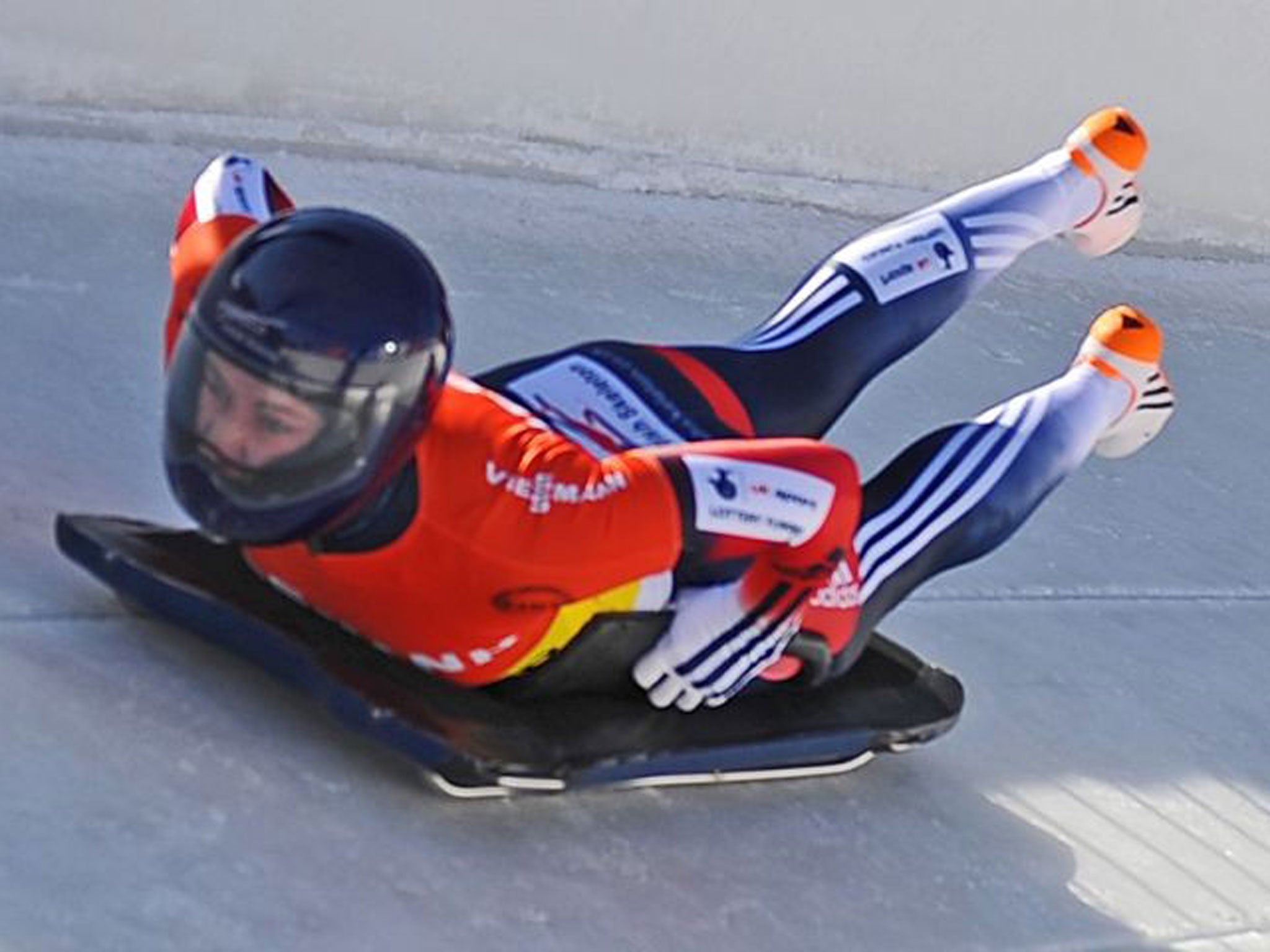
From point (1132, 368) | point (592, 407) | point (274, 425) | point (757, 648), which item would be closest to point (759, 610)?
point (757, 648)

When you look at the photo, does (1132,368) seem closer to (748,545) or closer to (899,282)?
(899,282)

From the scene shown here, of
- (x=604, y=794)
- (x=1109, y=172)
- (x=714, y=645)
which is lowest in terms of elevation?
(x=604, y=794)

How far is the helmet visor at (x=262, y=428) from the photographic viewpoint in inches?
81.9

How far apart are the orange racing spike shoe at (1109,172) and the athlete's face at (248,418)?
1.33 metres

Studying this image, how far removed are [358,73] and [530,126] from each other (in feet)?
1.05

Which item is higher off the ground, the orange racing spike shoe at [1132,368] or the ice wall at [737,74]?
the orange racing spike shoe at [1132,368]

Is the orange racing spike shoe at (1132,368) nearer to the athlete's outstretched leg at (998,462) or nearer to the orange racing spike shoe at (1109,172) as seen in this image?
the athlete's outstretched leg at (998,462)

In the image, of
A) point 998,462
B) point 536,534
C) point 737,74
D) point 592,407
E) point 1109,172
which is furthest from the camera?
point 737,74

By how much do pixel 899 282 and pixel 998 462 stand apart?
232 mm

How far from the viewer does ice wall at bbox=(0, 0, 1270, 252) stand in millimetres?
4090

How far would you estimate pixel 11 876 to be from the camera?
1982 millimetres

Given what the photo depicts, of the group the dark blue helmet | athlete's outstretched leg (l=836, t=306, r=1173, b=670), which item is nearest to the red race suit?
the dark blue helmet

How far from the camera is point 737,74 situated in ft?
15.5

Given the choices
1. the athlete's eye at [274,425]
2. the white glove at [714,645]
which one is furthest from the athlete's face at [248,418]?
the white glove at [714,645]
